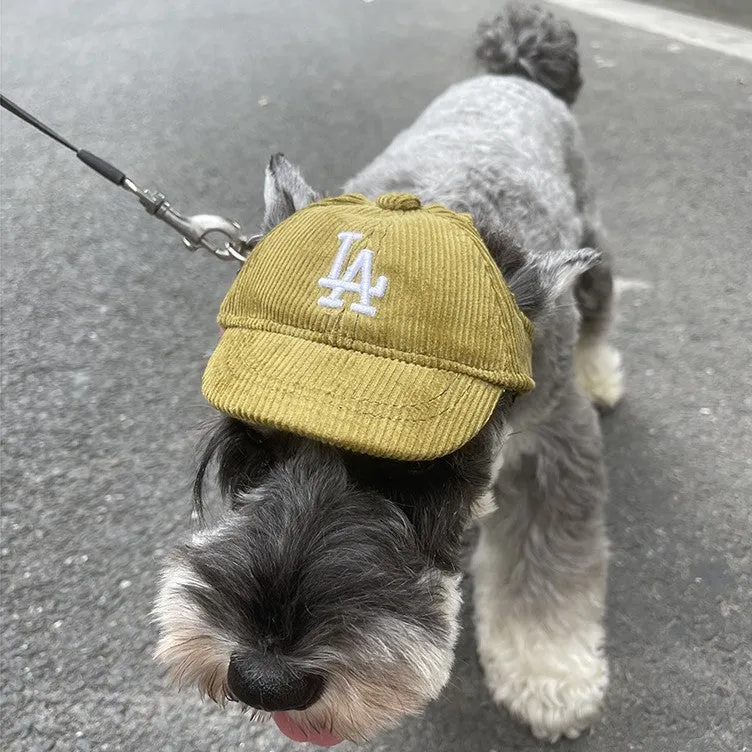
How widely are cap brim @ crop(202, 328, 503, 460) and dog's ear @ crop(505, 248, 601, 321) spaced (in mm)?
275

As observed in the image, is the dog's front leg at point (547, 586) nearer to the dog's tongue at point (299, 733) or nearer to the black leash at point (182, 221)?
the dog's tongue at point (299, 733)

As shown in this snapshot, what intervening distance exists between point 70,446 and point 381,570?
3.90ft

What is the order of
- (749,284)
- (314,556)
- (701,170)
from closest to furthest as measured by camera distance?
(314,556) → (749,284) → (701,170)

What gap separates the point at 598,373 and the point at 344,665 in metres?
1.35

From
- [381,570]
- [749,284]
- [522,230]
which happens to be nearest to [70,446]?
[381,570]

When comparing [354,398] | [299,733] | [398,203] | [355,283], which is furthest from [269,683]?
[398,203]

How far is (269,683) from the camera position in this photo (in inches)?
35.0

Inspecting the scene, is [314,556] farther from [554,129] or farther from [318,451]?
[554,129]

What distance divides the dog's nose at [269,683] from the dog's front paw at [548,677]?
65 cm

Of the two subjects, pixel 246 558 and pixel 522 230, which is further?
pixel 522 230

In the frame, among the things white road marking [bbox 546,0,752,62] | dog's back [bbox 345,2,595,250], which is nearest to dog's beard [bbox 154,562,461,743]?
dog's back [bbox 345,2,595,250]

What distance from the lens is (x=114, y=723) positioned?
1.37 m

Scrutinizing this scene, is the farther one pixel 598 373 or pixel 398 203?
pixel 598 373

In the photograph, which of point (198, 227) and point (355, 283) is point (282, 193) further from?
point (355, 283)
